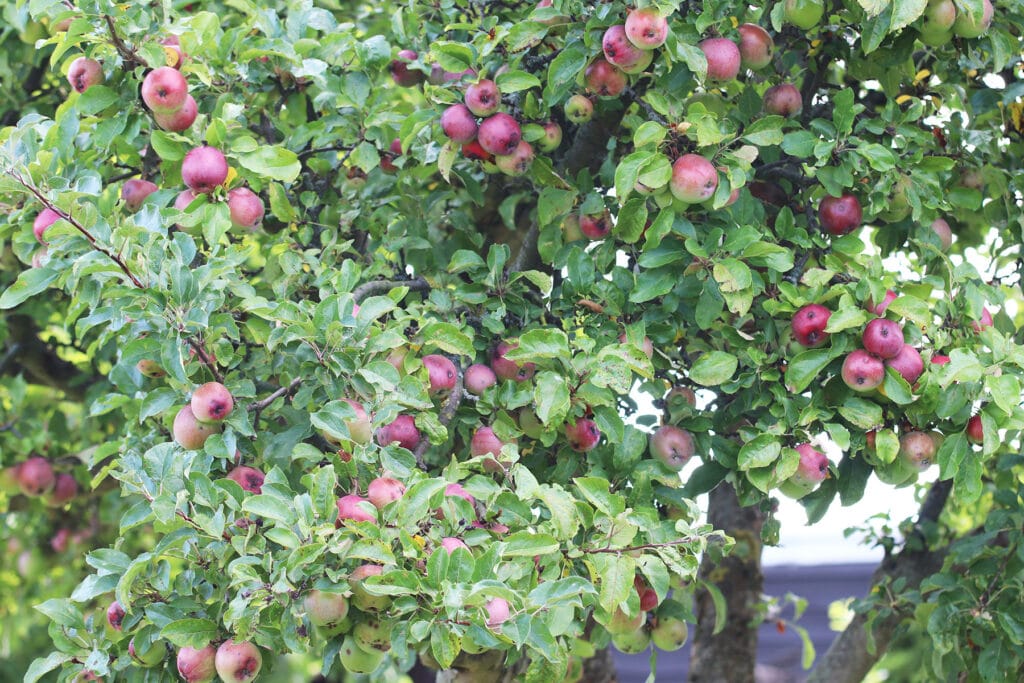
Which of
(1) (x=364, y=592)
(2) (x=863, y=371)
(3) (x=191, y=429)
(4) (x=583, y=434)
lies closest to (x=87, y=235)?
(3) (x=191, y=429)

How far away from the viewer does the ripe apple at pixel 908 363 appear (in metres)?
1.89

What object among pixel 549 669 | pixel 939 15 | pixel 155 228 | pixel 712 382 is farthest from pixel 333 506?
pixel 939 15

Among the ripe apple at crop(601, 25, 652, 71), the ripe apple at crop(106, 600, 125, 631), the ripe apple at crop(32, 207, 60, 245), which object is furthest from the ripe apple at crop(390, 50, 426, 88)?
the ripe apple at crop(106, 600, 125, 631)

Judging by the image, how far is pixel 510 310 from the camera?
84.1 inches

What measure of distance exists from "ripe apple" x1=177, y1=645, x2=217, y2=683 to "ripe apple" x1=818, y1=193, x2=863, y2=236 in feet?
4.28

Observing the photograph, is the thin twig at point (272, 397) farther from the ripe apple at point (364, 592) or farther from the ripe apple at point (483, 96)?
the ripe apple at point (483, 96)

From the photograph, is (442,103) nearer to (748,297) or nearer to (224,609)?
(748,297)

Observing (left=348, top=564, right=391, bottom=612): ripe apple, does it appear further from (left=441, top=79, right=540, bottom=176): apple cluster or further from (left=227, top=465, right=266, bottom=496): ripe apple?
(left=441, top=79, right=540, bottom=176): apple cluster

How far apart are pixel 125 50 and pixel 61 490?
5.05ft

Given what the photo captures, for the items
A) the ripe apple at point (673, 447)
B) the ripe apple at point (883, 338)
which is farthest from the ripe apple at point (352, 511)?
the ripe apple at point (883, 338)

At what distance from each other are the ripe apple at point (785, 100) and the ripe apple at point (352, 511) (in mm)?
1183

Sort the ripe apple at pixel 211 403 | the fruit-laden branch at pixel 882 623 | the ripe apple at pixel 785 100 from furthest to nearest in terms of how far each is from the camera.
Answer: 1. the fruit-laden branch at pixel 882 623
2. the ripe apple at pixel 785 100
3. the ripe apple at pixel 211 403

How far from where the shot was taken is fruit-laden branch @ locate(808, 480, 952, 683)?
2.81 metres

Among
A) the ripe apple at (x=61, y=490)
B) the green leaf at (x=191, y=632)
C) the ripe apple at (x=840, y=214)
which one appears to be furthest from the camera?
the ripe apple at (x=61, y=490)
